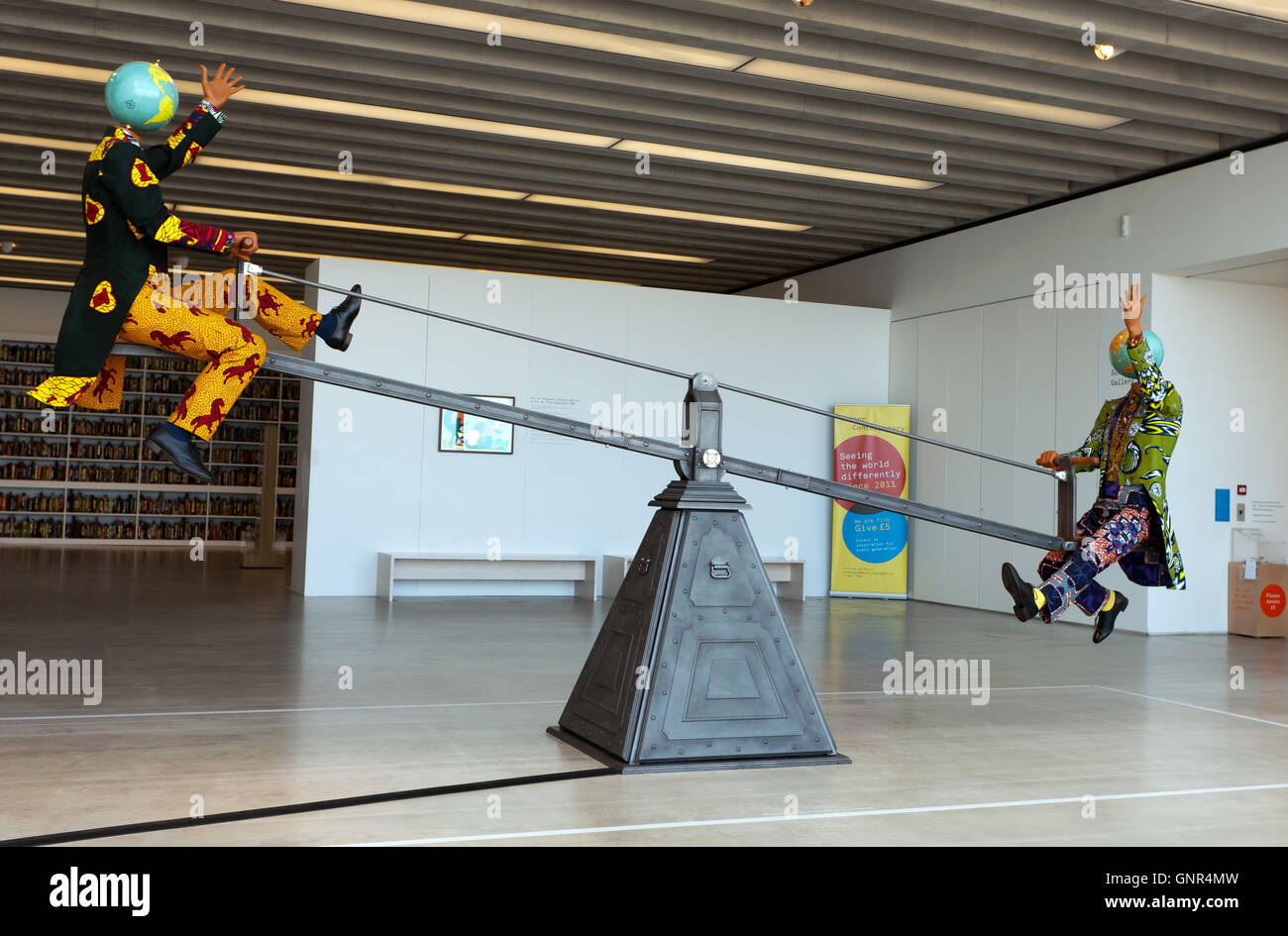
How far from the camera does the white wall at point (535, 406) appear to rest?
10.7 meters

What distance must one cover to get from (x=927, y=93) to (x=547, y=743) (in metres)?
5.70

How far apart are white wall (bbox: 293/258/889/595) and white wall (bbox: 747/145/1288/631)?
2.69 feet

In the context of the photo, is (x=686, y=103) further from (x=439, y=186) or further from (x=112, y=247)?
(x=112, y=247)

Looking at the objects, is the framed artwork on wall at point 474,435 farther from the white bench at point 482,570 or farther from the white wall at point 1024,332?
the white wall at point 1024,332

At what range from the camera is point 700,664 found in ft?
14.2

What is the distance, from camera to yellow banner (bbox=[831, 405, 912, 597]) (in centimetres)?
1202

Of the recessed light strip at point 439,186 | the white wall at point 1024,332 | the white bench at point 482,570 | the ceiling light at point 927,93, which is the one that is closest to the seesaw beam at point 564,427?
the ceiling light at point 927,93

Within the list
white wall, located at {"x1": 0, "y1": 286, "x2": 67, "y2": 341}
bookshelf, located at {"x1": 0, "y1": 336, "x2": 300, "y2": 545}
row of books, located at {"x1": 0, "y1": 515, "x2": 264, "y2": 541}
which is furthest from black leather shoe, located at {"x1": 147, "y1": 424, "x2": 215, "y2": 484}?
white wall, located at {"x1": 0, "y1": 286, "x2": 67, "y2": 341}

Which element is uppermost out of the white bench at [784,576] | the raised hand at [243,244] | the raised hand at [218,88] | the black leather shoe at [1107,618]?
the raised hand at [218,88]

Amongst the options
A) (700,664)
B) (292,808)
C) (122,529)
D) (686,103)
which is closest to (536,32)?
(686,103)

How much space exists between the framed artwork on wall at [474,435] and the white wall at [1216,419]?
577 cm
